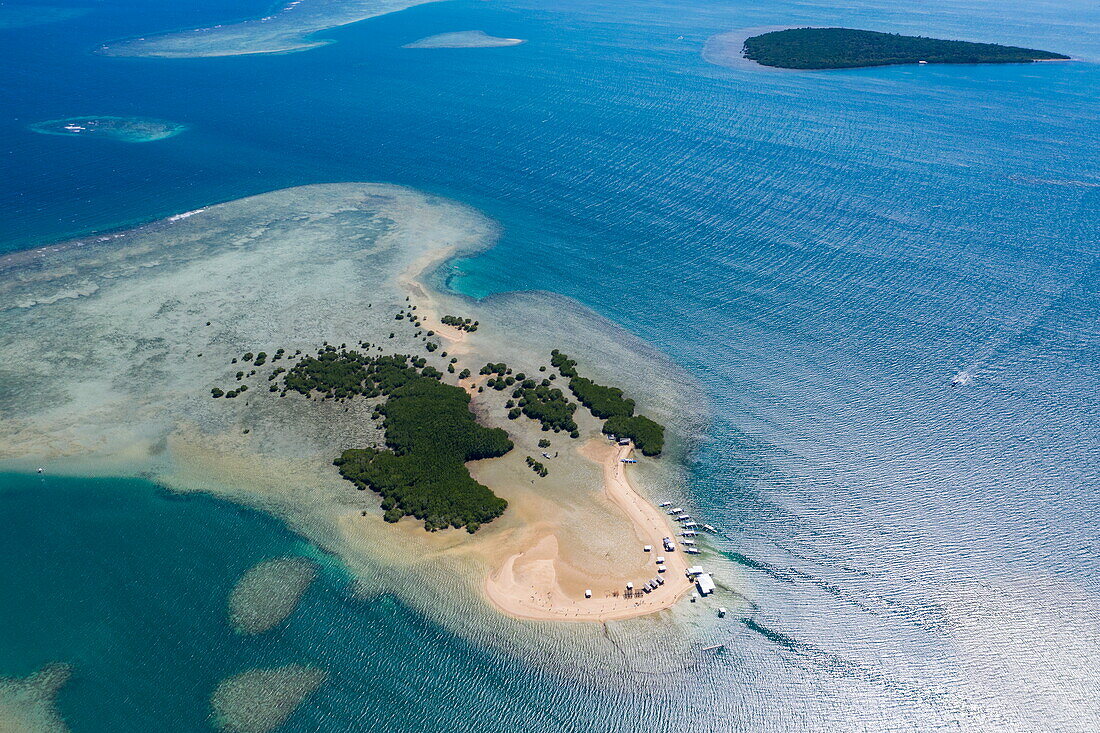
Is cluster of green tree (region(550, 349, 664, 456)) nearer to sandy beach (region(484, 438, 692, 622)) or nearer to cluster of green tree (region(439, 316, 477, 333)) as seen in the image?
sandy beach (region(484, 438, 692, 622))

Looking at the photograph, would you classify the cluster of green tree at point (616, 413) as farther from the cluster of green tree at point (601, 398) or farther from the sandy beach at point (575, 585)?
the sandy beach at point (575, 585)

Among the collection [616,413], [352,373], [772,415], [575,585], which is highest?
[772,415]

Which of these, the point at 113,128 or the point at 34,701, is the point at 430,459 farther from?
the point at 113,128

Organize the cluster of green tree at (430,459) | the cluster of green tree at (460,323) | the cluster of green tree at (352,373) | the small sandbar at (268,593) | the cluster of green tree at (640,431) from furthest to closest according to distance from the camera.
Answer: the cluster of green tree at (460,323)
the cluster of green tree at (352,373)
the cluster of green tree at (640,431)
the cluster of green tree at (430,459)
the small sandbar at (268,593)

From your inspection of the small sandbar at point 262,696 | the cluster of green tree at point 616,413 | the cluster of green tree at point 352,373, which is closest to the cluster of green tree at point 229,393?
the cluster of green tree at point 352,373

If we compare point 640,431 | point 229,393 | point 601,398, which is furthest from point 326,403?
point 640,431

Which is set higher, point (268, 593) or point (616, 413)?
point (616, 413)

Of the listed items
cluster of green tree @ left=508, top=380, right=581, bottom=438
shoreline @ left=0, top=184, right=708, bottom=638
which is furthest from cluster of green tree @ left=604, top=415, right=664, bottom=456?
cluster of green tree @ left=508, top=380, right=581, bottom=438
